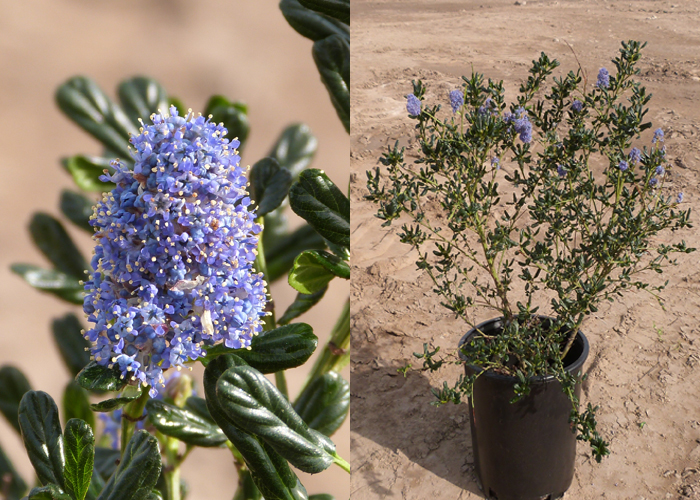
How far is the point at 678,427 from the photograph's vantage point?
2.20 meters

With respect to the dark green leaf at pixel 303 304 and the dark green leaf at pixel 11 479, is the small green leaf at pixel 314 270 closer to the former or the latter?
the dark green leaf at pixel 303 304

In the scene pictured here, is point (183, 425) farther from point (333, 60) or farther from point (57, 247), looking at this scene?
point (333, 60)

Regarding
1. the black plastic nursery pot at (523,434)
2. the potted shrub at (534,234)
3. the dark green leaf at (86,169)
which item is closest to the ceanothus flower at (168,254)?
the dark green leaf at (86,169)

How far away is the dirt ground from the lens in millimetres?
2041

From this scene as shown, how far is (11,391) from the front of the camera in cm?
73

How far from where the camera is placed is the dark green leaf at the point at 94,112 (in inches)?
28.9

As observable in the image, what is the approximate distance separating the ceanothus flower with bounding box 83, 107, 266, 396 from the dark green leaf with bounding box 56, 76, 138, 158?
0.21 metres

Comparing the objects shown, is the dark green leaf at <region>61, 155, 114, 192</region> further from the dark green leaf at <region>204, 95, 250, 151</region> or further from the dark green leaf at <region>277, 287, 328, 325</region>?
the dark green leaf at <region>277, 287, 328, 325</region>

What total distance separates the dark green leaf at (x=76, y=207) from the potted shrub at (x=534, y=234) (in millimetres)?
559

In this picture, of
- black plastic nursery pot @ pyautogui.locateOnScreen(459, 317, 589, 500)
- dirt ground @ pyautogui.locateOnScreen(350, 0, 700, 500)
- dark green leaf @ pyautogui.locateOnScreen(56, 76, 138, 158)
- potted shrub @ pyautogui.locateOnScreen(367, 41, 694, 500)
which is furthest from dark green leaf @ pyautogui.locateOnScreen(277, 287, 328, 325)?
dirt ground @ pyautogui.locateOnScreen(350, 0, 700, 500)

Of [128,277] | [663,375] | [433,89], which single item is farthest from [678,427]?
[433,89]

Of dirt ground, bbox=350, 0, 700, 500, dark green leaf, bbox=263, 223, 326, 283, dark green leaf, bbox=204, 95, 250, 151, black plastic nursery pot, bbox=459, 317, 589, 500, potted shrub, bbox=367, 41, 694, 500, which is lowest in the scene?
dirt ground, bbox=350, 0, 700, 500

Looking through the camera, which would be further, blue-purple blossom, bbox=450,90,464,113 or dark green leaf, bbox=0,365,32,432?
blue-purple blossom, bbox=450,90,464,113

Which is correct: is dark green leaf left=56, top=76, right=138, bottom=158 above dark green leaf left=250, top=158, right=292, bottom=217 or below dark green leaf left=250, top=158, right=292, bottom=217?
above
